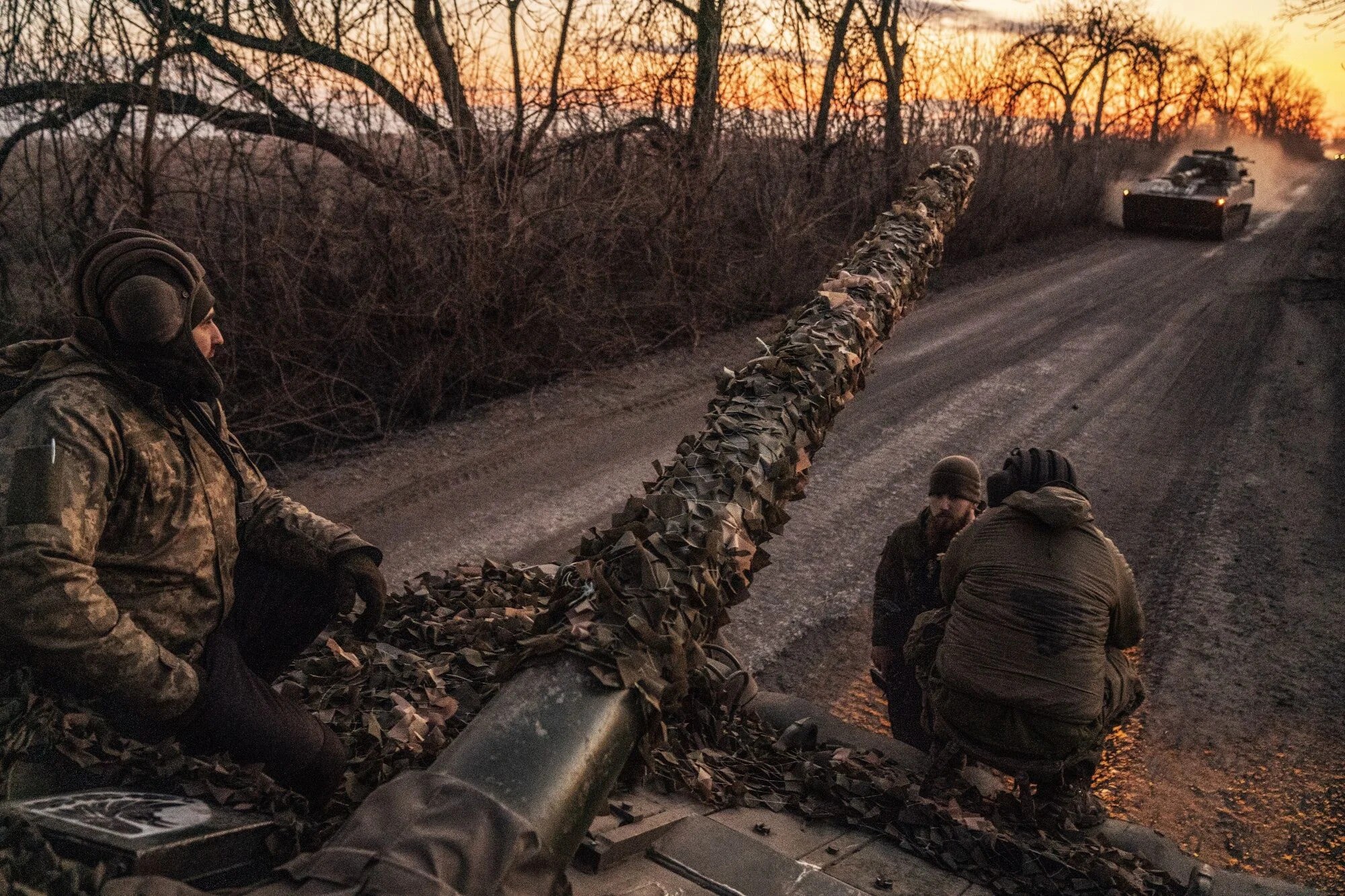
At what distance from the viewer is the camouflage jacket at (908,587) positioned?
4.88m

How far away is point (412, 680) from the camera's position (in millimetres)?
2996

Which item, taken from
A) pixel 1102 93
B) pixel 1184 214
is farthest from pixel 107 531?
→ pixel 1102 93

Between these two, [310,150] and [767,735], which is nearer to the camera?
[767,735]

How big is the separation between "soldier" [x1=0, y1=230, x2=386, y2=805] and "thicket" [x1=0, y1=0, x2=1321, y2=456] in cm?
518

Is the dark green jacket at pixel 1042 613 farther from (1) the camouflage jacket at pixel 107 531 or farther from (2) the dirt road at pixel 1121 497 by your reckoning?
(1) the camouflage jacket at pixel 107 531

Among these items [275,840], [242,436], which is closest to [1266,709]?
[275,840]

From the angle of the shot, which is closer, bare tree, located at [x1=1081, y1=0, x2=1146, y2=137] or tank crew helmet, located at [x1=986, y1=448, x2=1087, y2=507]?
tank crew helmet, located at [x1=986, y1=448, x2=1087, y2=507]

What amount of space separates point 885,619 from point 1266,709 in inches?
78.4

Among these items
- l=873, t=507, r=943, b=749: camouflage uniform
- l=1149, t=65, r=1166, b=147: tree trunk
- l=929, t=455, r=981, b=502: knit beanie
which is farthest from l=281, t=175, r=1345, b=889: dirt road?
l=1149, t=65, r=1166, b=147: tree trunk

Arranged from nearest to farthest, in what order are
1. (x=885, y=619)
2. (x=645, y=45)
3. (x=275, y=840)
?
(x=275, y=840), (x=885, y=619), (x=645, y=45)

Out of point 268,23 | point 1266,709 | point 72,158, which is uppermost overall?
point 268,23

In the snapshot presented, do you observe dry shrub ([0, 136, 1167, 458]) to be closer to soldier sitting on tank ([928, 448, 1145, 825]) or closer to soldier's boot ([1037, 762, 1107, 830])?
soldier sitting on tank ([928, 448, 1145, 825])

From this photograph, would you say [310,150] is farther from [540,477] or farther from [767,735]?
[767,735]

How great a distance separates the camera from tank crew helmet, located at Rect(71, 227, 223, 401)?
8.10 feet
